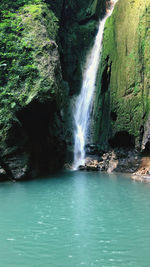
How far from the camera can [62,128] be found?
1600 centimetres

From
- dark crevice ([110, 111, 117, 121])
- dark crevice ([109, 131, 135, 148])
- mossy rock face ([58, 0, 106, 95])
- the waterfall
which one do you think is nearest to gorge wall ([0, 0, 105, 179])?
the waterfall

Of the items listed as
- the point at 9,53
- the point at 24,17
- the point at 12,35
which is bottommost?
the point at 9,53

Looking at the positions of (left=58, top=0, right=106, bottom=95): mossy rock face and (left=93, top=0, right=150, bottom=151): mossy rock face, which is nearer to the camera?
(left=93, top=0, right=150, bottom=151): mossy rock face

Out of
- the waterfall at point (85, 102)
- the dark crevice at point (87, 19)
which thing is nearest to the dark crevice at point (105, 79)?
the waterfall at point (85, 102)

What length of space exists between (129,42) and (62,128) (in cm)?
654

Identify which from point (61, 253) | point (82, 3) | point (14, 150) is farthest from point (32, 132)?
point (82, 3)

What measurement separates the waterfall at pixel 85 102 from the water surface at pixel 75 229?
26.6 ft

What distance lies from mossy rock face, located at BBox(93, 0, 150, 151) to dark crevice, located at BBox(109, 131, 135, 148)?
0.15 metres

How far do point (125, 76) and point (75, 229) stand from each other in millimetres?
10458

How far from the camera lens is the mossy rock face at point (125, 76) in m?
12.2

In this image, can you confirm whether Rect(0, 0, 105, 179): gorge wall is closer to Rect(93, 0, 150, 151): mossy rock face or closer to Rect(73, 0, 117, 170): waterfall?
Rect(73, 0, 117, 170): waterfall

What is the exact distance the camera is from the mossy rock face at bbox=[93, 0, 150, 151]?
12211 mm

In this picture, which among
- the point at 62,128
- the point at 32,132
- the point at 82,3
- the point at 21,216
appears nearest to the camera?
the point at 21,216

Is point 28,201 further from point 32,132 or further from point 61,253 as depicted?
point 32,132
